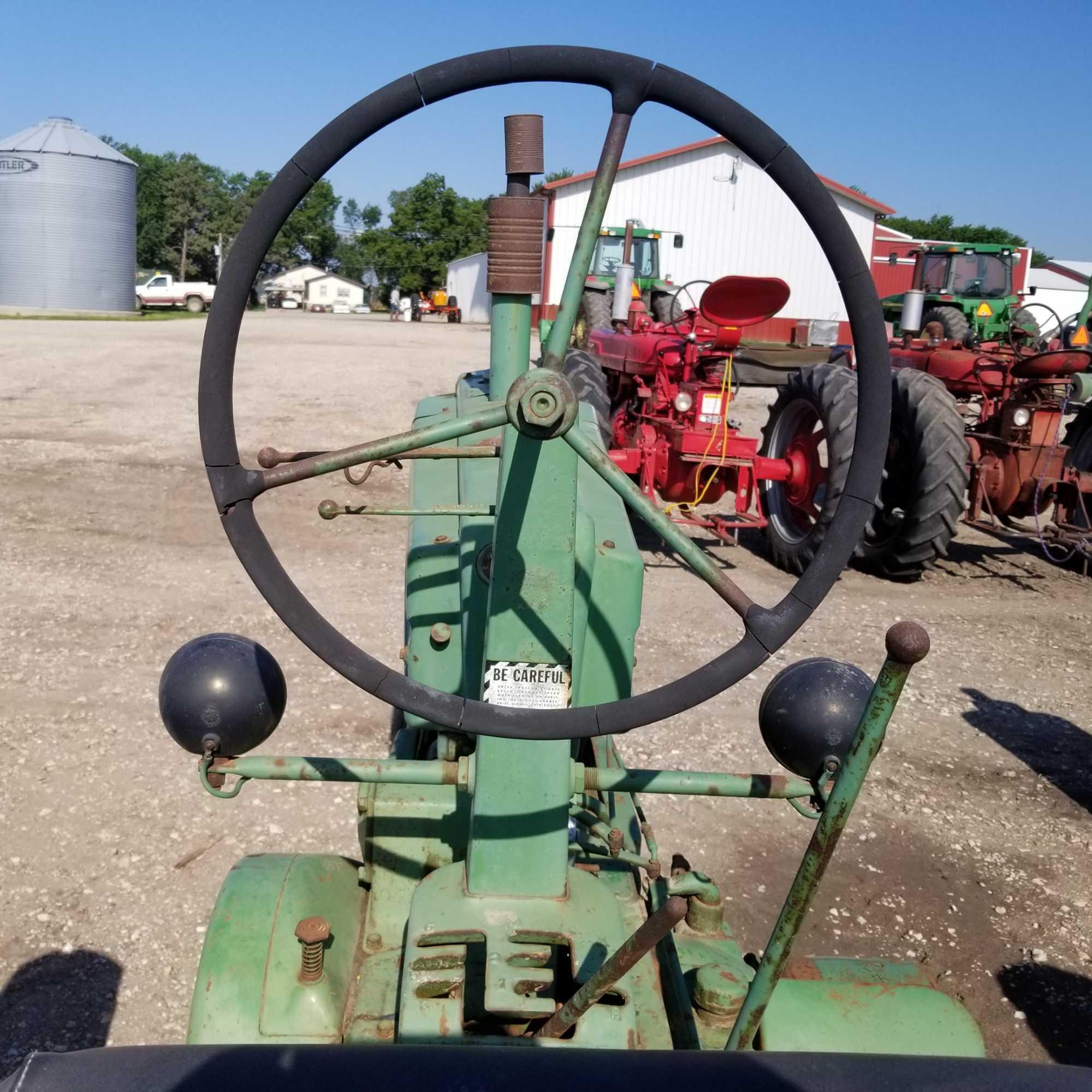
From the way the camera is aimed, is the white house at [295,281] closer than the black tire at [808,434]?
No

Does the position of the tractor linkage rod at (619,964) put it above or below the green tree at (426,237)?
below

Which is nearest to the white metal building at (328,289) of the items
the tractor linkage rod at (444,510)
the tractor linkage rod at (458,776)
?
the tractor linkage rod at (444,510)

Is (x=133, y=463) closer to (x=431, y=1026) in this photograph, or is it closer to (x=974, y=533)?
(x=974, y=533)

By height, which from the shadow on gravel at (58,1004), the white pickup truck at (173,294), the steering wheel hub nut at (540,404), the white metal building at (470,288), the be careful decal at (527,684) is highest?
the white metal building at (470,288)

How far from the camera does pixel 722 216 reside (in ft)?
78.2

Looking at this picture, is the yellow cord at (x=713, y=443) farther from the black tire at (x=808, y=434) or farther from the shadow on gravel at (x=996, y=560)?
the shadow on gravel at (x=996, y=560)

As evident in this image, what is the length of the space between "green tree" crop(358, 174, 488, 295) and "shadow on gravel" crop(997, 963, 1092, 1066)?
140 feet

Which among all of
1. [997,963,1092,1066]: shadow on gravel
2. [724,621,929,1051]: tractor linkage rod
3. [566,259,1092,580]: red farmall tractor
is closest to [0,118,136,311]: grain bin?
[566,259,1092,580]: red farmall tractor

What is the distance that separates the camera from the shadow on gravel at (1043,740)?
151 inches

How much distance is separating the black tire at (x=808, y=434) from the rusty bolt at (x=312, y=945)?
432 cm

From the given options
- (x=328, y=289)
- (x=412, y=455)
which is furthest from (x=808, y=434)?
(x=328, y=289)

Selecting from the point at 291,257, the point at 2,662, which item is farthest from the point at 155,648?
the point at 291,257

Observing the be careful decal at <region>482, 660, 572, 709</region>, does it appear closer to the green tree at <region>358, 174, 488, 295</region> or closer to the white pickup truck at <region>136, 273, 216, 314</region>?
the white pickup truck at <region>136, 273, 216, 314</region>

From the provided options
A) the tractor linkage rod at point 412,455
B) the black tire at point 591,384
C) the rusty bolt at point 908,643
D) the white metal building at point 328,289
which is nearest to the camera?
the rusty bolt at point 908,643
